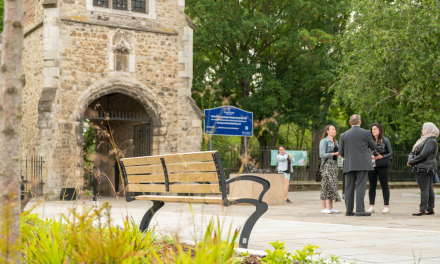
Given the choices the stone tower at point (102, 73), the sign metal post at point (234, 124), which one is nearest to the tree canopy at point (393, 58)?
the sign metal post at point (234, 124)

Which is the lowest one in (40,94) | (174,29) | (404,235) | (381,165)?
(404,235)

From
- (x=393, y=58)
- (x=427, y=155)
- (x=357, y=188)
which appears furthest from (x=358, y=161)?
(x=393, y=58)

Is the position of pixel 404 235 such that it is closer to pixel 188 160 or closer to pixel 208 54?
pixel 188 160

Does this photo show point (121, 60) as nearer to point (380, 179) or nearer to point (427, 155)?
point (380, 179)

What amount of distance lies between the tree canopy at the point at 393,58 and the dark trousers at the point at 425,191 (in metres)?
8.07

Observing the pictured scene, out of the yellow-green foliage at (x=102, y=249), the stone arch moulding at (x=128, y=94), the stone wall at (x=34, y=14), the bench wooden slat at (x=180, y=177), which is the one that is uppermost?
the stone wall at (x=34, y=14)

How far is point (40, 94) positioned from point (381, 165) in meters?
11.2

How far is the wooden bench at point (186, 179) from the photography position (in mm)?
4855

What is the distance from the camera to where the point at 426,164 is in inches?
372

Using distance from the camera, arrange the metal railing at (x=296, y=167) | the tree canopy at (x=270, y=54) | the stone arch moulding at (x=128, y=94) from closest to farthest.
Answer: the stone arch moulding at (x=128, y=94), the metal railing at (x=296, y=167), the tree canopy at (x=270, y=54)

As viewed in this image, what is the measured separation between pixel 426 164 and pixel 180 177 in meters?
5.71

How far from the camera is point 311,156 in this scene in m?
22.5

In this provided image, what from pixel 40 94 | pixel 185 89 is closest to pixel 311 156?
pixel 185 89

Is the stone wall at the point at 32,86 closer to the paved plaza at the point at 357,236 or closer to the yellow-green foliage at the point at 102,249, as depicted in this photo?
the paved plaza at the point at 357,236
